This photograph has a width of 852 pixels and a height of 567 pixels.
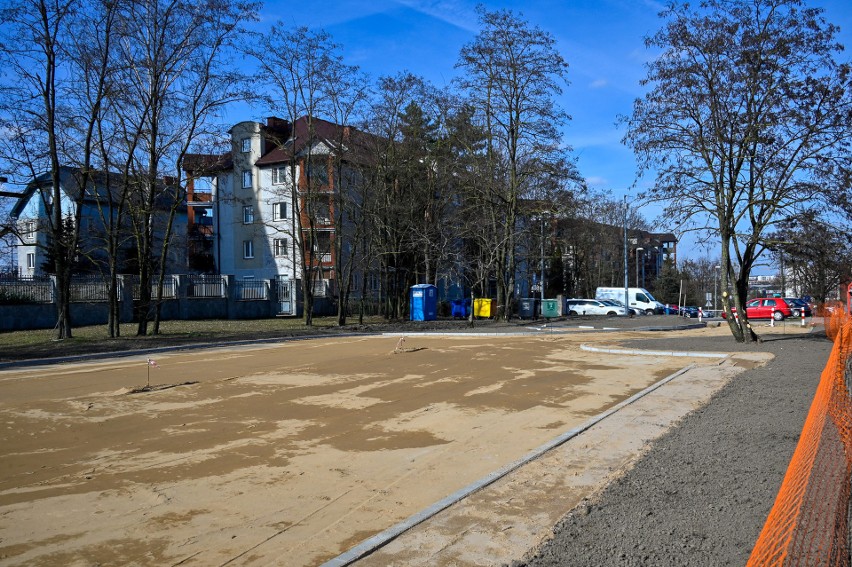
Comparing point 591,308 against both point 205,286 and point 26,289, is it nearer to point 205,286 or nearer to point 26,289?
point 205,286

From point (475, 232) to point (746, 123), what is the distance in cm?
1921

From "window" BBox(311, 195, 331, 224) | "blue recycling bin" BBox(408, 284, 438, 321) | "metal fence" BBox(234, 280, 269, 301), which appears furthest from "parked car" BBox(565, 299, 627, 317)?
"metal fence" BBox(234, 280, 269, 301)

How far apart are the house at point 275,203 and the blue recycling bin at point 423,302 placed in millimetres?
5833

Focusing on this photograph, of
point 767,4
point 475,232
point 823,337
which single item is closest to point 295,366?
point 767,4

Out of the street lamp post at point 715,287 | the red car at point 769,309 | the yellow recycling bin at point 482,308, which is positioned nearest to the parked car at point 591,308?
the red car at point 769,309

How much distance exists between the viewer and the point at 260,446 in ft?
26.9

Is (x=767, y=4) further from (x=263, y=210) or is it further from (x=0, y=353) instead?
(x=263, y=210)

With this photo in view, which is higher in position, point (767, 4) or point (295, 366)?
point (767, 4)

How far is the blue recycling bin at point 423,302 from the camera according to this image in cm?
3831

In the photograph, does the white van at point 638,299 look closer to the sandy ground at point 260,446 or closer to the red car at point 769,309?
the red car at point 769,309

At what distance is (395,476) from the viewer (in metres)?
6.98

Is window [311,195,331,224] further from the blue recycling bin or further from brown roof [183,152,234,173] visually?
the blue recycling bin

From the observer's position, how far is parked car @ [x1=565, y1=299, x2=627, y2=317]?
5012 cm

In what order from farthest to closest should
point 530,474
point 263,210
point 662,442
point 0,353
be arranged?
point 263,210, point 0,353, point 662,442, point 530,474
